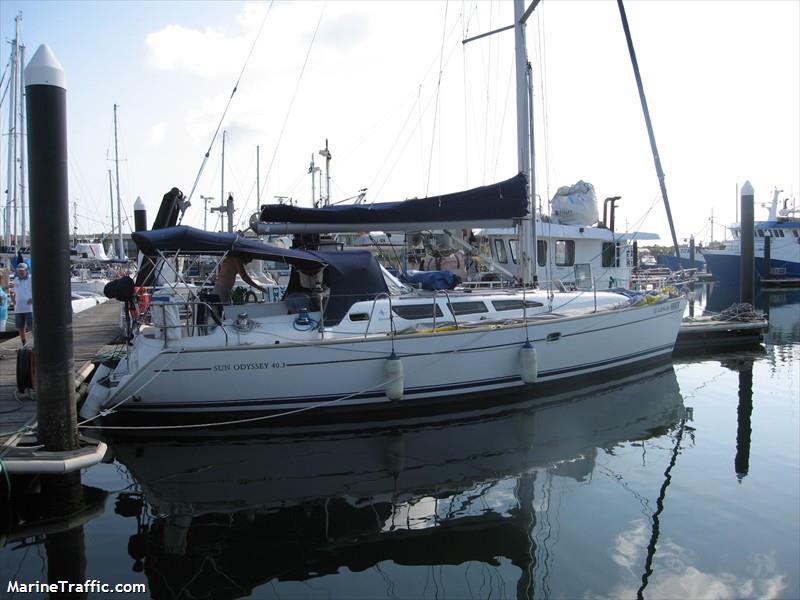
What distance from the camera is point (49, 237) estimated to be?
19.1 ft

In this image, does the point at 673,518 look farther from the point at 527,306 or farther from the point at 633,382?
the point at 633,382

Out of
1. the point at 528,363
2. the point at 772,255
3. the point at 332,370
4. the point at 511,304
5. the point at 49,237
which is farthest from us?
the point at 772,255

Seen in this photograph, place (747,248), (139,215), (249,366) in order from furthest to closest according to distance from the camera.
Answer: (747,248), (139,215), (249,366)

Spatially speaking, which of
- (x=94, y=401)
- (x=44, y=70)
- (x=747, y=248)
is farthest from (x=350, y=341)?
(x=747, y=248)

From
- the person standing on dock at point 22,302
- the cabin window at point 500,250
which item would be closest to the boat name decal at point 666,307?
the cabin window at point 500,250

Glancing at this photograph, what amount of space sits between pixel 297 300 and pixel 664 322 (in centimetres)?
817

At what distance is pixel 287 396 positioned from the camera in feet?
29.0

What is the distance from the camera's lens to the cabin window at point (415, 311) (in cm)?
998

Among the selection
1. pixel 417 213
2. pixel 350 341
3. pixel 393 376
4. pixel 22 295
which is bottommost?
pixel 393 376

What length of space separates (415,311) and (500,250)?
7.51 m

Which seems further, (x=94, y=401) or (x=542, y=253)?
(x=542, y=253)

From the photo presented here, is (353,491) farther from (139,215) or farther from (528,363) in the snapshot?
(139,215)

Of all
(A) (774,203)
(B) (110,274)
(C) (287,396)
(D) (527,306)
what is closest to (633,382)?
(D) (527,306)

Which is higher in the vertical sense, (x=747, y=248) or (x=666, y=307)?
(x=747, y=248)
